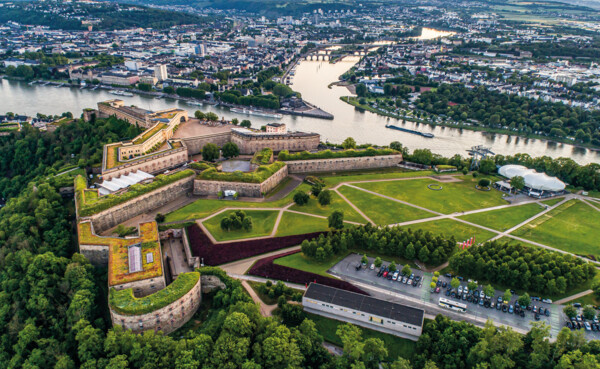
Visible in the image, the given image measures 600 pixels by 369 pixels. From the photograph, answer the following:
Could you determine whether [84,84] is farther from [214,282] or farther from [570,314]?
[570,314]

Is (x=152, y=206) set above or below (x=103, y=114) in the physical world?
below

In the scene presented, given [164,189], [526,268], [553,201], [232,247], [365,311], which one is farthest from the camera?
[553,201]

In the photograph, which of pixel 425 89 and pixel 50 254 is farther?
pixel 425 89

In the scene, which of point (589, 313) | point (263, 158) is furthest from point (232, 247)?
point (589, 313)

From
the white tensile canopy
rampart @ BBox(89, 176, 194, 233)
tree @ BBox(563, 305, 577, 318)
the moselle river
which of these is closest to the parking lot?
tree @ BBox(563, 305, 577, 318)

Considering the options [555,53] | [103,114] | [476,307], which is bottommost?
[476,307]

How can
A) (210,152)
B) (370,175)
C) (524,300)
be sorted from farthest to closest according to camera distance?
(210,152) < (370,175) < (524,300)

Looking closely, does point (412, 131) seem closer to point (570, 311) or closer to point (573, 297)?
point (573, 297)

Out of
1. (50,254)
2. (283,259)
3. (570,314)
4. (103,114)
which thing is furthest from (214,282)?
(103,114)
